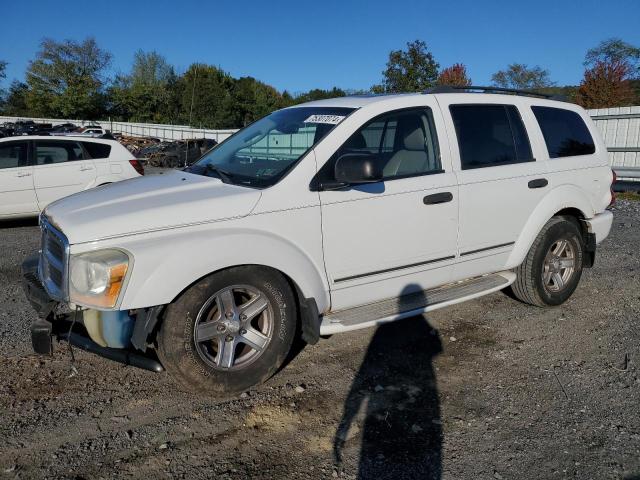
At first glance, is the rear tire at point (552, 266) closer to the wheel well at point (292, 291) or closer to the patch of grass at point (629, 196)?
the wheel well at point (292, 291)

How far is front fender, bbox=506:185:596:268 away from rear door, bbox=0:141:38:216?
8.08 m

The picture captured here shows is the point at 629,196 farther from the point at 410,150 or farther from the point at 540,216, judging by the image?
the point at 410,150

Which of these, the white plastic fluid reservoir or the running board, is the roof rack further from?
the white plastic fluid reservoir

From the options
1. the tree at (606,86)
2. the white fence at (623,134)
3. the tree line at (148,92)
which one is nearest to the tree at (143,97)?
the tree line at (148,92)

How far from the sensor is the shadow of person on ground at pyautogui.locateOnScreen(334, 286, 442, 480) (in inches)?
113

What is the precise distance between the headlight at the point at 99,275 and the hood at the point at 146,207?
11cm

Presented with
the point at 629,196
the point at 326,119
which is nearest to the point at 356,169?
the point at 326,119

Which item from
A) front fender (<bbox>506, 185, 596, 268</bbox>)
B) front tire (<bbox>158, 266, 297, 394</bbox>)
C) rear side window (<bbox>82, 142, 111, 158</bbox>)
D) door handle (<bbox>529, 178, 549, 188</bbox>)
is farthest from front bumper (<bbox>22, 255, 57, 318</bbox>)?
rear side window (<bbox>82, 142, 111, 158</bbox>)

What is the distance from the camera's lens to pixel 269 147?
164 inches

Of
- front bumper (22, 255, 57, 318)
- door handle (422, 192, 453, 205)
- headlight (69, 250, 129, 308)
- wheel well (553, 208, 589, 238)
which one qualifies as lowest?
front bumper (22, 255, 57, 318)

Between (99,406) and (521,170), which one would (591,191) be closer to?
(521,170)

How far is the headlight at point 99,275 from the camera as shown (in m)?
3.01

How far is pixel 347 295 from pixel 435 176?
1.16 m

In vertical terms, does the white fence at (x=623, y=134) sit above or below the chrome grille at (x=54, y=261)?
above
